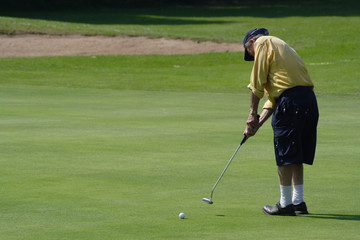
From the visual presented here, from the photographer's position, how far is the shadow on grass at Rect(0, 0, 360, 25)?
1860 inches

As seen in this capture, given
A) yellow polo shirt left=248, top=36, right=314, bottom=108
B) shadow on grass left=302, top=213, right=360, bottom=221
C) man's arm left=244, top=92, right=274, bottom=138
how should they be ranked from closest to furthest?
shadow on grass left=302, top=213, right=360, bottom=221
yellow polo shirt left=248, top=36, right=314, bottom=108
man's arm left=244, top=92, right=274, bottom=138

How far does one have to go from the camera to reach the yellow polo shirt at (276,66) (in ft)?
26.1

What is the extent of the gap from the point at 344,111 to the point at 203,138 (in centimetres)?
528

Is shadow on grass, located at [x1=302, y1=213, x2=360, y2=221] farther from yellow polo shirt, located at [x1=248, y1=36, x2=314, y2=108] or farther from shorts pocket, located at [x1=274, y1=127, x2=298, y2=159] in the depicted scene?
yellow polo shirt, located at [x1=248, y1=36, x2=314, y2=108]

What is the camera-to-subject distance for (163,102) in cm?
1897

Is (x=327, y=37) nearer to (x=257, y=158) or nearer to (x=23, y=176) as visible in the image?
(x=257, y=158)

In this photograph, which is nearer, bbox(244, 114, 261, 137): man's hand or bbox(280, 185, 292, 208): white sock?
bbox(280, 185, 292, 208): white sock

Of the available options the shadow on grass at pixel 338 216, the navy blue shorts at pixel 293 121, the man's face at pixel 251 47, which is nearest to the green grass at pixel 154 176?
the shadow on grass at pixel 338 216

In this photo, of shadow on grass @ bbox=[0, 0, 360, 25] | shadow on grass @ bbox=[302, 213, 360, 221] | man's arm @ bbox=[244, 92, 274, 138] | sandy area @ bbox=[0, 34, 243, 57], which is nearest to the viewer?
shadow on grass @ bbox=[302, 213, 360, 221]

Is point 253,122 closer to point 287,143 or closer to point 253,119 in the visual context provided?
point 253,119

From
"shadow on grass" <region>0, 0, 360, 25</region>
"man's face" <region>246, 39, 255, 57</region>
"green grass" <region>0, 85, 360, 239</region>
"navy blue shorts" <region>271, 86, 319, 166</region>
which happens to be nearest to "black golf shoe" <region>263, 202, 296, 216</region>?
"green grass" <region>0, 85, 360, 239</region>

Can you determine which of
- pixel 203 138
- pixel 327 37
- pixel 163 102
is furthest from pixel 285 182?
pixel 327 37

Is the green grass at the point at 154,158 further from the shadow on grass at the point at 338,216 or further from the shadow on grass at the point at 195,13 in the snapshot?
the shadow on grass at the point at 195,13

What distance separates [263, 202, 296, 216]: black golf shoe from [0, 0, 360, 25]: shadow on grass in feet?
122
